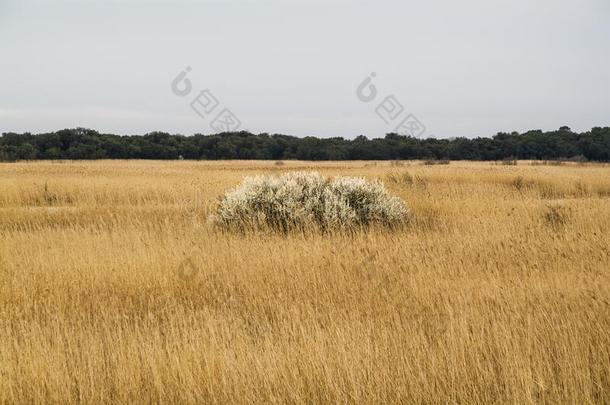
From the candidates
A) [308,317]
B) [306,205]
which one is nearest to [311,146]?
[306,205]

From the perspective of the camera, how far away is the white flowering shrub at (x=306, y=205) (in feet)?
37.0

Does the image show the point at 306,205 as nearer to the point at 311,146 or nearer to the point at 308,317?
the point at 308,317

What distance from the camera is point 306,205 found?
11414 mm

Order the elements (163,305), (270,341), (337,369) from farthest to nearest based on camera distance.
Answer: (163,305), (270,341), (337,369)

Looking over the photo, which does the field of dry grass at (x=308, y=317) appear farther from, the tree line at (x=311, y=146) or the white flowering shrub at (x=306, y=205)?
the tree line at (x=311, y=146)

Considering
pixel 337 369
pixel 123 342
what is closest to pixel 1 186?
pixel 123 342

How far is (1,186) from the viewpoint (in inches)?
722

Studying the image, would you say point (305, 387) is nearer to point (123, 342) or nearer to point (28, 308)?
point (123, 342)

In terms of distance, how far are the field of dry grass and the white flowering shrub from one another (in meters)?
0.84

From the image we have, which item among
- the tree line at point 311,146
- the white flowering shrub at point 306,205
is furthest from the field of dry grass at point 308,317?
the tree line at point 311,146

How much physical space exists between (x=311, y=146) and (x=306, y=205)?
196 feet

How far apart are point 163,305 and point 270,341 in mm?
2062

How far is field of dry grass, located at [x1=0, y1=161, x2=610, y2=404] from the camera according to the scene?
4039 millimetres

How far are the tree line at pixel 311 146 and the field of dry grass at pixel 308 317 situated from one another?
57.8 m
